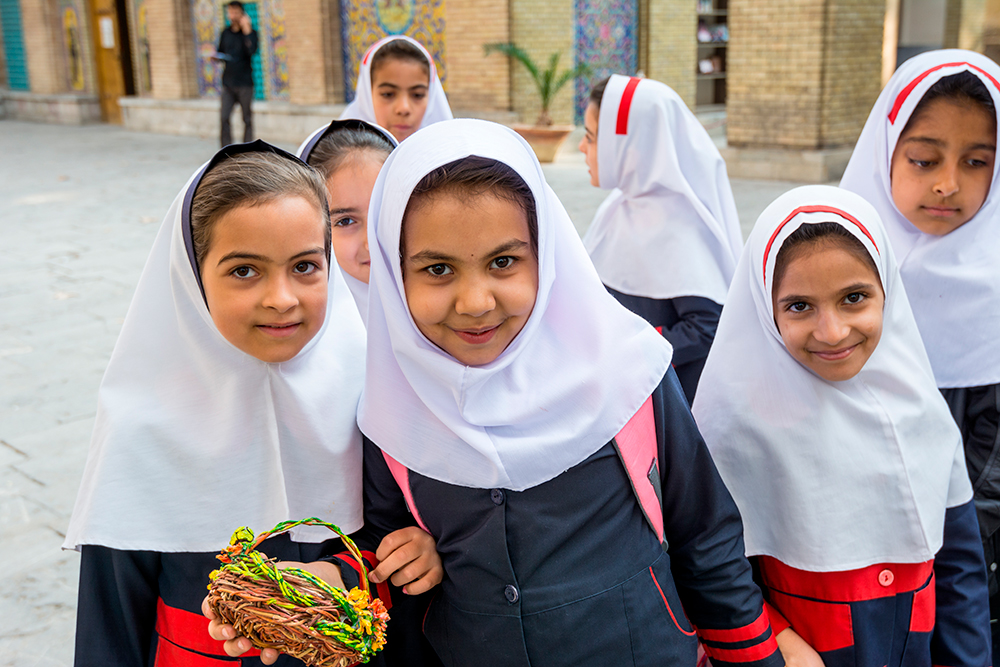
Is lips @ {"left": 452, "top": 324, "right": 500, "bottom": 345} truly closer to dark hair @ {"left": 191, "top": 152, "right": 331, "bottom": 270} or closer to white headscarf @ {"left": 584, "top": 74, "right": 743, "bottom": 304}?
dark hair @ {"left": 191, "top": 152, "right": 331, "bottom": 270}

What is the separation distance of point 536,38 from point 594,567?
Result: 10.5 m

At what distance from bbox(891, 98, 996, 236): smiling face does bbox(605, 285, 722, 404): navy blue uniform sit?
24.5 inches

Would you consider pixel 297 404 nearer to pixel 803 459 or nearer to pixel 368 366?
pixel 368 366

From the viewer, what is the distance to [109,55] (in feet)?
59.1

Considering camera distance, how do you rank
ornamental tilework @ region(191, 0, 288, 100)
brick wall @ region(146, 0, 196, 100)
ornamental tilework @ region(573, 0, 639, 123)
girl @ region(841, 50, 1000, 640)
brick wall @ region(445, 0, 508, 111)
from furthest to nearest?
1. brick wall @ region(146, 0, 196, 100)
2. ornamental tilework @ region(191, 0, 288, 100)
3. ornamental tilework @ region(573, 0, 639, 123)
4. brick wall @ region(445, 0, 508, 111)
5. girl @ region(841, 50, 1000, 640)

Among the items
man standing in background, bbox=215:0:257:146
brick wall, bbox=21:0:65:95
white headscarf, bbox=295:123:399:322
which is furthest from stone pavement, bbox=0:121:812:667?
brick wall, bbox=21:0:65:95

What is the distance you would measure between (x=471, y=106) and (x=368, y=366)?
1042 centimetres

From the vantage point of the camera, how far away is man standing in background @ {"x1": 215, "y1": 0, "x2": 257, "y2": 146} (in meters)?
11.7

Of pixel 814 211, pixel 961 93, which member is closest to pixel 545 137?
pixel 961 93

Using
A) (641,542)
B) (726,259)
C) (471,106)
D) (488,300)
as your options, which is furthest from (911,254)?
(471,106)

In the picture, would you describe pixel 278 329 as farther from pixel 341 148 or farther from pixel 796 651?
pixel 796 651

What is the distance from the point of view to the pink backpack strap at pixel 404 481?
54.4 inches

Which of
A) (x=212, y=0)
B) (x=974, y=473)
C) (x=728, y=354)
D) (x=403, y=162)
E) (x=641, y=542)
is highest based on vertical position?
(x=212, y=0)

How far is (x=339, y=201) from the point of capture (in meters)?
2.17
